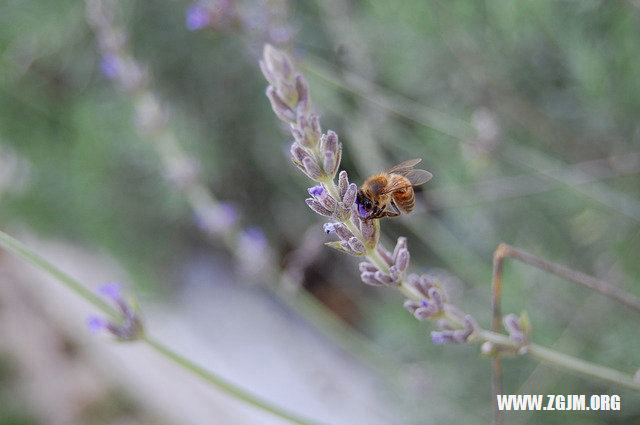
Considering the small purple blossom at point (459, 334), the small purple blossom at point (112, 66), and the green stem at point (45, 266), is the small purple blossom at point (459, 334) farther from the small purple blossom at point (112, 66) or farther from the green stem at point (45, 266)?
the small purple blossom at point (112, 66)

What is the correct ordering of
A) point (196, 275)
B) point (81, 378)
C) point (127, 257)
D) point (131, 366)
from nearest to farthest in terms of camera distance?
point (127, 257) < point (196, 275) < point (131, 366) < point (81, 378)

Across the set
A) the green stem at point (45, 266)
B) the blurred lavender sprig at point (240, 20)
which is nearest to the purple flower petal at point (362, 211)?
the green stem at point (45, 266)

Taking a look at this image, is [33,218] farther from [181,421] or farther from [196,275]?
[181,421]

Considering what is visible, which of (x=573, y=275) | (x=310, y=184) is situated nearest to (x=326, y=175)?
(x=573, y=275)

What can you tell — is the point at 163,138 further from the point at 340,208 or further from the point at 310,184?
the point at 340,208

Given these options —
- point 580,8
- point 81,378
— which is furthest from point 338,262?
point 81,378

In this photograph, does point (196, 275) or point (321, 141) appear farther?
point (196, 275)
